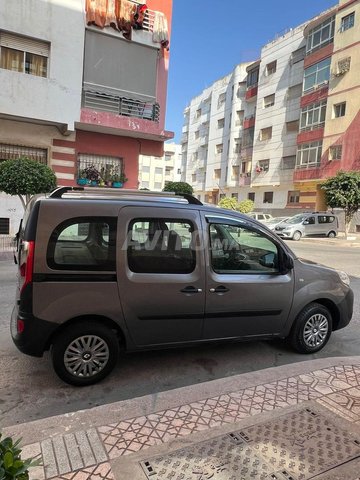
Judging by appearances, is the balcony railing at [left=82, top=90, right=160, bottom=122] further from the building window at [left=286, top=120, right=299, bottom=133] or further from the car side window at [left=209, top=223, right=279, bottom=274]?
the building window at [left=286, top=120, right=299, bottom=133]

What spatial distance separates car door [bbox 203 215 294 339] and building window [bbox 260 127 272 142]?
1465 inches

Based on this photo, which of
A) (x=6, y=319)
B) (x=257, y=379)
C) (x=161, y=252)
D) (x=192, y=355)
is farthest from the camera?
(x=6, y=319)

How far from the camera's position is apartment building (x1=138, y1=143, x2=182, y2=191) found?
245ft

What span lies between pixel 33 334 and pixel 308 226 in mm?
23227

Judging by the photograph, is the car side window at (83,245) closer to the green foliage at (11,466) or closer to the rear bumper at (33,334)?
the rear bumper at (33,334)

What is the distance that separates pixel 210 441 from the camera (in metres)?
2.57

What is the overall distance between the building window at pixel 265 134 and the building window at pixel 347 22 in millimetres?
10882

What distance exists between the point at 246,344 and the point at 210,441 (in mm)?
2240

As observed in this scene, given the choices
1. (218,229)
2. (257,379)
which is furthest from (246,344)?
(218,229)

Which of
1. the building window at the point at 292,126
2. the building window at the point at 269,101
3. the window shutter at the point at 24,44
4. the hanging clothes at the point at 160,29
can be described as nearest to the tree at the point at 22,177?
the window shutter at the point at 24,44

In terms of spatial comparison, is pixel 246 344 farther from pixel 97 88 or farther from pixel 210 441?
pixel 97 88

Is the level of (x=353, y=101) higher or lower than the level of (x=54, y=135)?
higher

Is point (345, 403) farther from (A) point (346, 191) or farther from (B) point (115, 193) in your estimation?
(A) point (346, 191)

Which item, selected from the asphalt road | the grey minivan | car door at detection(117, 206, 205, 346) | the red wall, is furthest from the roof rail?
the red wall
